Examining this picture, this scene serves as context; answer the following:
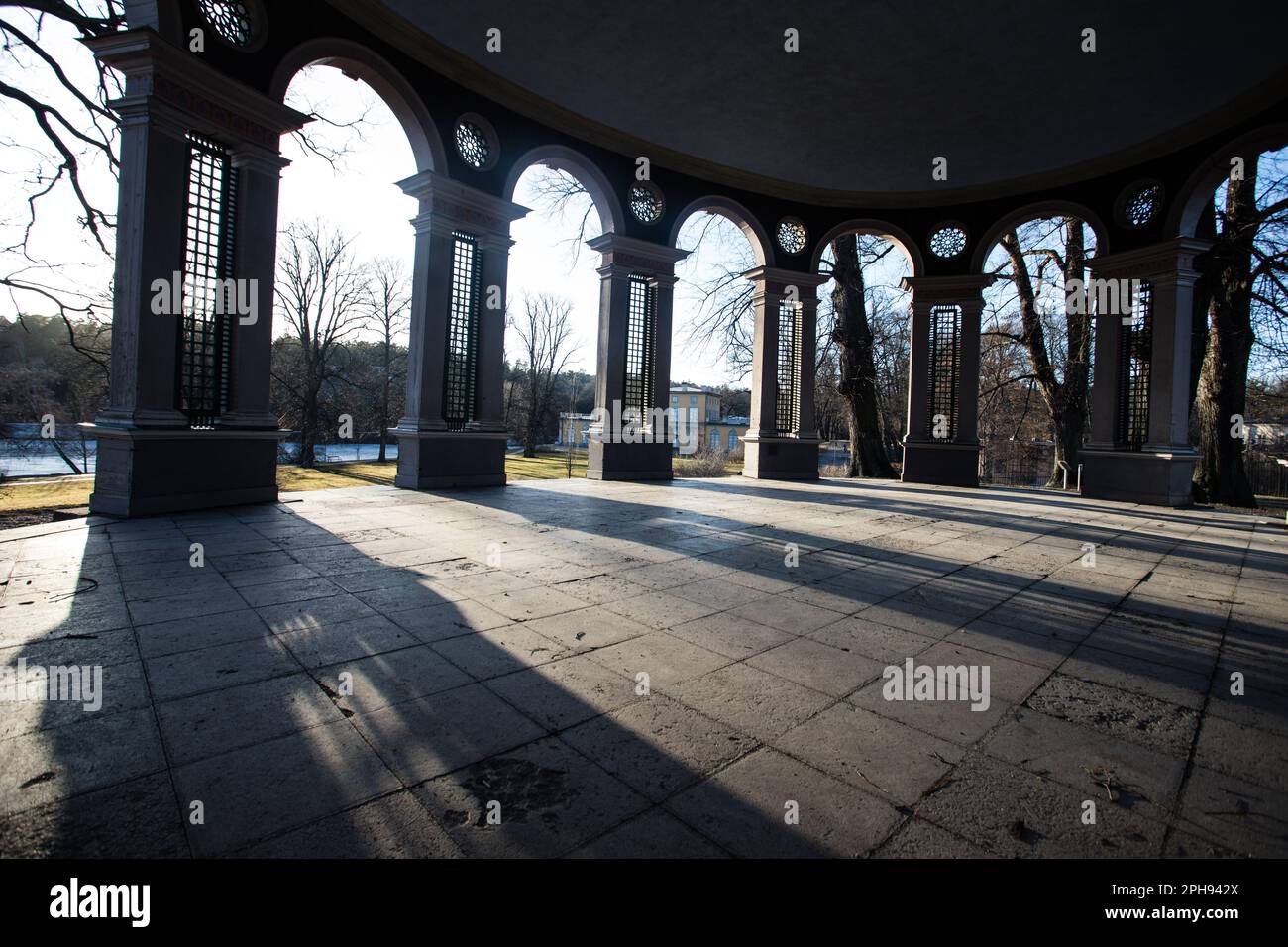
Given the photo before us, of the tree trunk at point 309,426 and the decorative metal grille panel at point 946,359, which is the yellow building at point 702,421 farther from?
the decorative metal grille panel at point 946,359

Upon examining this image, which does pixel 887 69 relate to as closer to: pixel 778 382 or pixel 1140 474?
pixel 778 382

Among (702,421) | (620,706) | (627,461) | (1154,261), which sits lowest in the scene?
(620,706)

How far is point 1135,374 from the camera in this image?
12789 mm

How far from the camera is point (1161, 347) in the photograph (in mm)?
12148

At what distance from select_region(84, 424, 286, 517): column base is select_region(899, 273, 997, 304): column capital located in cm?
1515

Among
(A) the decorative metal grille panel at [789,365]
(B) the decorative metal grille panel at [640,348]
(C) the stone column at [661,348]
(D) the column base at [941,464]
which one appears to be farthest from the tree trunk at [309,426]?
(D) the column base at [941,464]

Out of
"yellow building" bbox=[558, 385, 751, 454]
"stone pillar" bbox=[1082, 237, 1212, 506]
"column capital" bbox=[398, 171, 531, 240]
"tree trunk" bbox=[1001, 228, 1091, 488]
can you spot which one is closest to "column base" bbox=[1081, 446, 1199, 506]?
"stone pillar" bbox=[1082, 237, 1212, 506]

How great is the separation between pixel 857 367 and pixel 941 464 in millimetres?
4730

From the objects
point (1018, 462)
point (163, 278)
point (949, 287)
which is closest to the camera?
point (163, 278)

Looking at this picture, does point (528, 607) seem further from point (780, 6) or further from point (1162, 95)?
point (1162, 95)

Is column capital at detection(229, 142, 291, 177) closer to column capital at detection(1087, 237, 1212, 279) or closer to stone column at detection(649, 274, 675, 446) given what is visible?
stone column at detection(649, 274, 675, 446)

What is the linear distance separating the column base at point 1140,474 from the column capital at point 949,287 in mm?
4802

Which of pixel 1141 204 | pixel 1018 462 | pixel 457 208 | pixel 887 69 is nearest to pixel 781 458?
pixel 887 69

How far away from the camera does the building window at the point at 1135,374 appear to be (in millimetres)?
12570
